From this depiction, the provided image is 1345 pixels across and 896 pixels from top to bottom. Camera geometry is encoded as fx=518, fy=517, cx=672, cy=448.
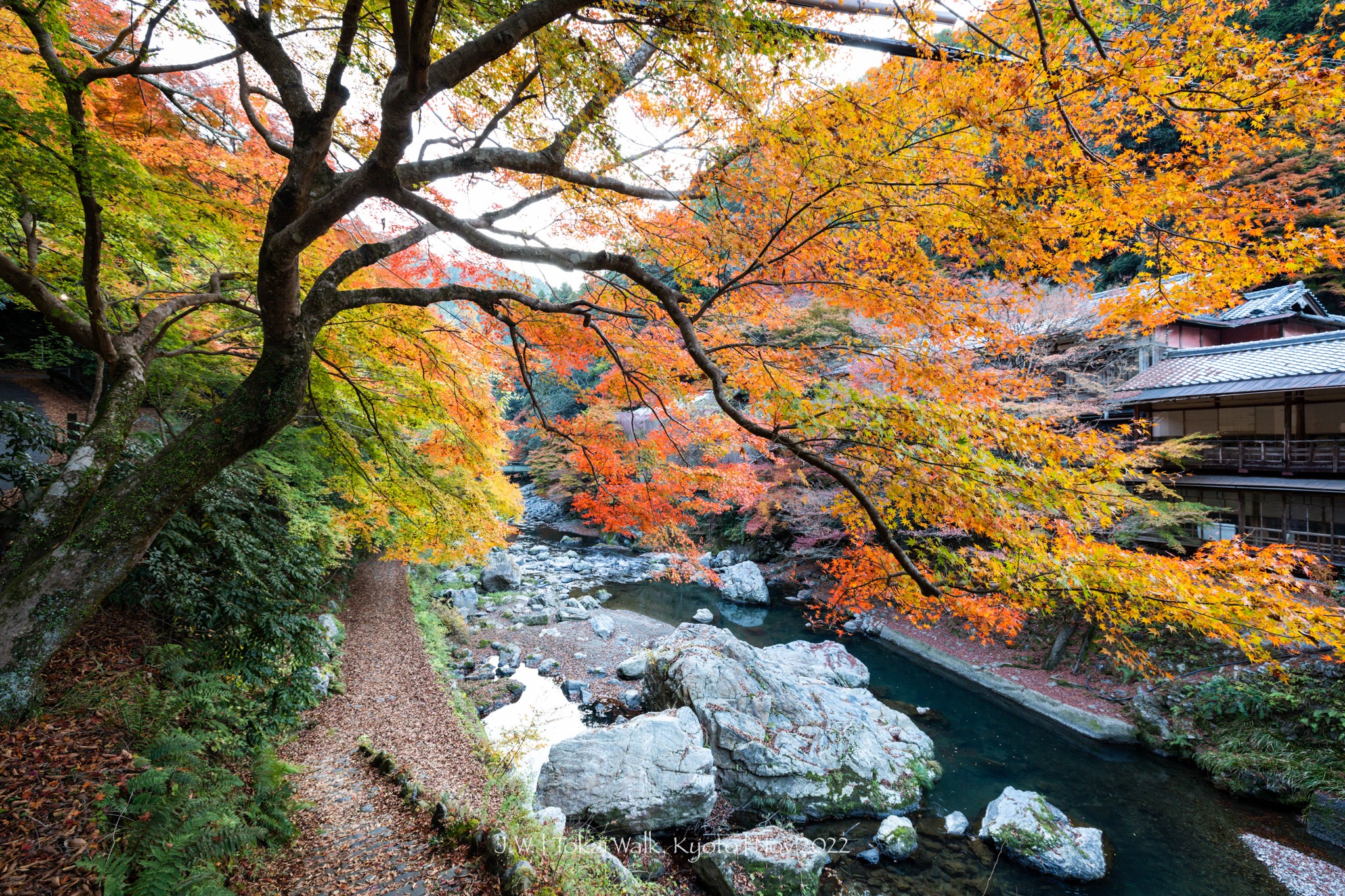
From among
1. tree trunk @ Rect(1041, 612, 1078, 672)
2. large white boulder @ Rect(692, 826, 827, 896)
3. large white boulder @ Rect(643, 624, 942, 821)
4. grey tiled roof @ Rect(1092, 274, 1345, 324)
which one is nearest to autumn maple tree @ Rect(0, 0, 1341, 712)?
large white boulder @ Rect(692, 826, 827, 896)

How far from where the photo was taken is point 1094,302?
40.8 ft

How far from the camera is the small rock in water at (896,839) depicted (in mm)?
6434

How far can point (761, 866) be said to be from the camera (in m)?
5.59

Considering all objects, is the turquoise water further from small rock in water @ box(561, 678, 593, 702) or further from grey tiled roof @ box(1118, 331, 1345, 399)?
grey tiled roof @ box(1118, 331, 1345, 399)

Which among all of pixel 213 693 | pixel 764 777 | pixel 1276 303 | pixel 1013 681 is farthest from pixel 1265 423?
pixel 213 693

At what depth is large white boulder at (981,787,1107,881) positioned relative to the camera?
6.23 m

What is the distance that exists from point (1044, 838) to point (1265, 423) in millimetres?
12277

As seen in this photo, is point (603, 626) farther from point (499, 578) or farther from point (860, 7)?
point (860, 7)

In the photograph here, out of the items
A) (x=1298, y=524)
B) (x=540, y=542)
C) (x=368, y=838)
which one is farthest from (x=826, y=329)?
(x=540, y=542)

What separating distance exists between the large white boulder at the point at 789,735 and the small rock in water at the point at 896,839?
49 centimetres

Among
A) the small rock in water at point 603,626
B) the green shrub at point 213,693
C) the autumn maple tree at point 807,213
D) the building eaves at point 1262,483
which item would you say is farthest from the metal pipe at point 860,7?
the building eaves at point 1262,483

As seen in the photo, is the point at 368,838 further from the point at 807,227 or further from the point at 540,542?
the point at 540,542

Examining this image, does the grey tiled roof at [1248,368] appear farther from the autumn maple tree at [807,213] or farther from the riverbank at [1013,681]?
the autumn maple tree at [807,213]

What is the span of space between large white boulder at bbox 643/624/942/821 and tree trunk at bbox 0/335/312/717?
6.85 meters
